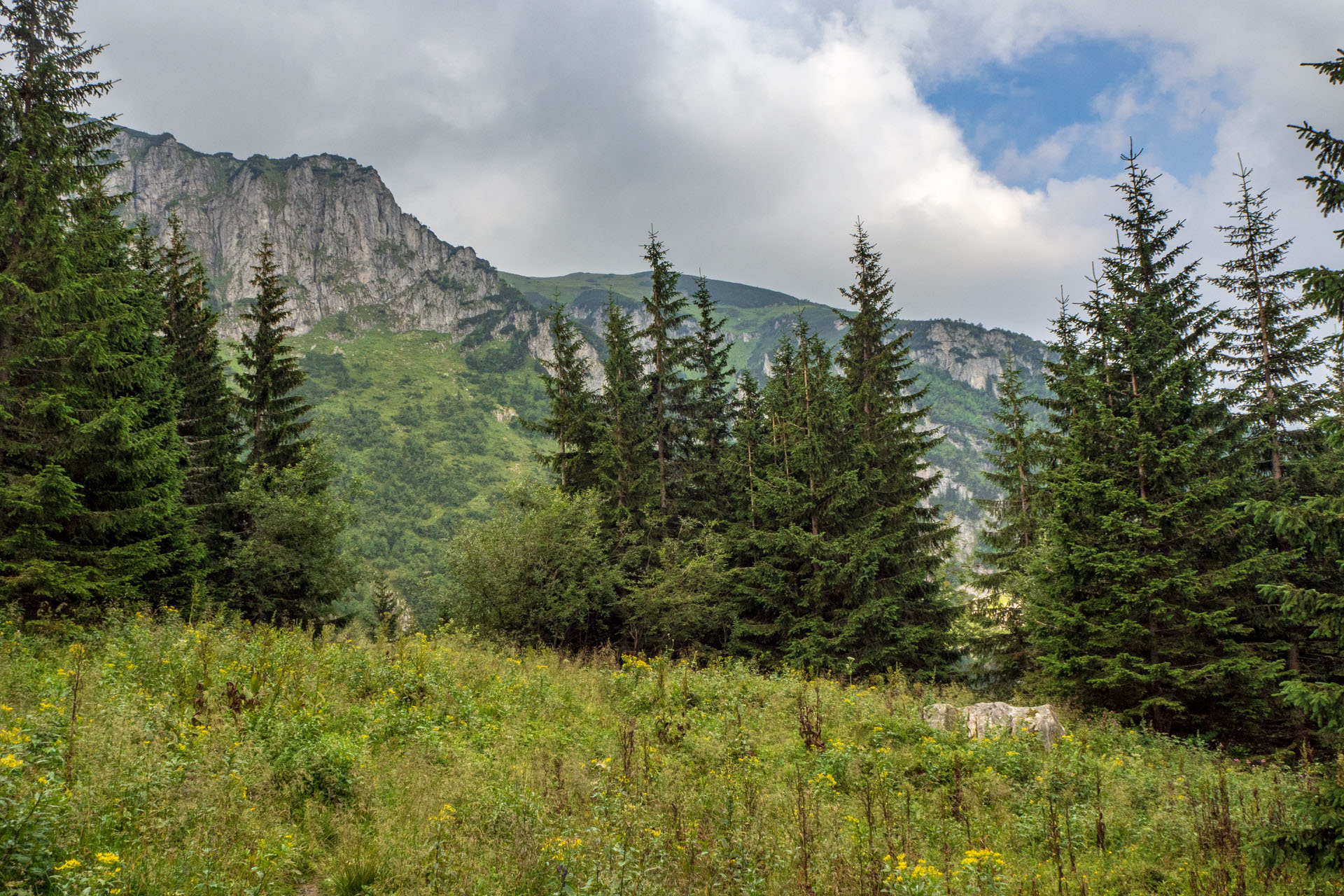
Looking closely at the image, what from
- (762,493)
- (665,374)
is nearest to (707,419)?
(665,374)

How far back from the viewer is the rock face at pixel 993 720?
891cm

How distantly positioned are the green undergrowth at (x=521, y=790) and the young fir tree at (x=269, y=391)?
13327mm

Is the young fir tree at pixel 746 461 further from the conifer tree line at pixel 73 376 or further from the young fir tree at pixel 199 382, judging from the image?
the young fir tree at pixel 199 382

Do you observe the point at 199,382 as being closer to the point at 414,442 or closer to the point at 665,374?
the point at 665,374

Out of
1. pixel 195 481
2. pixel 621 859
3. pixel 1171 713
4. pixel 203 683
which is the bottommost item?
pixel 1171 713

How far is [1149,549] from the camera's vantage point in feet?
48.5

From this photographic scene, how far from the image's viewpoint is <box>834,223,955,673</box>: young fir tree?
19.4 metres

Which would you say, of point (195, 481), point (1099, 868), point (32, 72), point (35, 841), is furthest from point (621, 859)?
point (195, 481)

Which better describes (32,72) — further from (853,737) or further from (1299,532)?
(1299,532)

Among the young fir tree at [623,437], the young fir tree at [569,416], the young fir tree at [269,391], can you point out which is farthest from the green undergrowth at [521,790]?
the young fir tree at [569,416]

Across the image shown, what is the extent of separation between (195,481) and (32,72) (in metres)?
11.4

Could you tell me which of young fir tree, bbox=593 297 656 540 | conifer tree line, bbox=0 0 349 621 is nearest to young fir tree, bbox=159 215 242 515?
conifer tree line, bbox=0 0 349 621

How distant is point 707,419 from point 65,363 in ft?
65.6

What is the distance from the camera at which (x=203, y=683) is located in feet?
22.2
